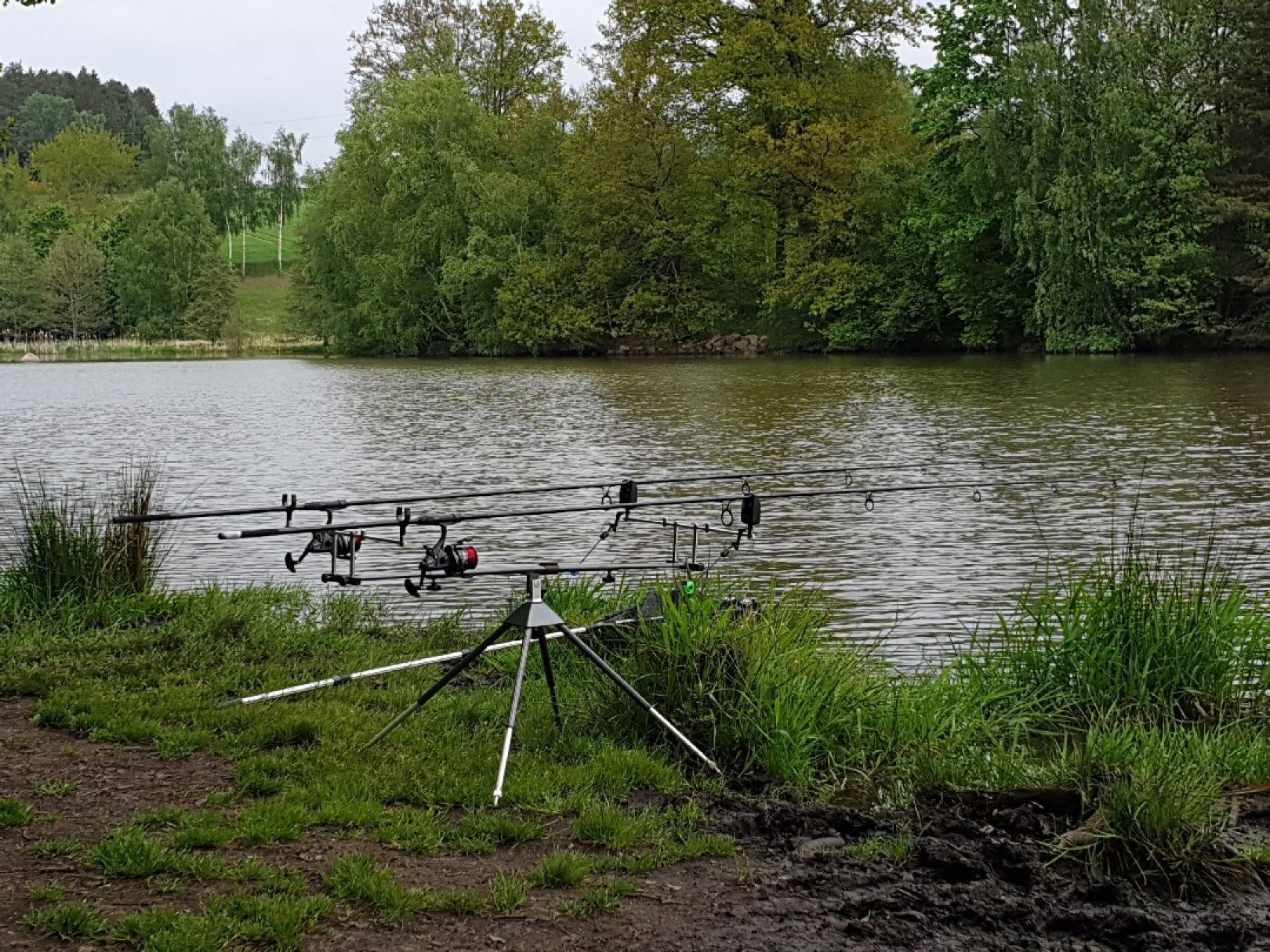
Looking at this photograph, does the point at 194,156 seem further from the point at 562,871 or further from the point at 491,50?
the point at 562,871

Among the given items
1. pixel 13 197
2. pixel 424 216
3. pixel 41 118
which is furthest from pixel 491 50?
pixel 41 118

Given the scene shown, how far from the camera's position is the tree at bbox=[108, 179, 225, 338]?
270 ft

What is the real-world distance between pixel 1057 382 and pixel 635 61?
26.7 meters

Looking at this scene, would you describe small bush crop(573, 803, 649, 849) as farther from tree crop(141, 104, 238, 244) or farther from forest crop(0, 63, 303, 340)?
tree crop(141, 104, 238, 244)

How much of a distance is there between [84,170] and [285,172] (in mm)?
15949

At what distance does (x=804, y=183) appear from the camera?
52344 mm

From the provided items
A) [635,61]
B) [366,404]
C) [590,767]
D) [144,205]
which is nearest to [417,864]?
[590,767]

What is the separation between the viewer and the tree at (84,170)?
360 ft

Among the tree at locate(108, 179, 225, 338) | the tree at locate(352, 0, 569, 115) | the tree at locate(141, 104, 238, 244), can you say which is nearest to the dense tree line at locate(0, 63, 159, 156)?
the tree at locate(141, 104, 238, 244)

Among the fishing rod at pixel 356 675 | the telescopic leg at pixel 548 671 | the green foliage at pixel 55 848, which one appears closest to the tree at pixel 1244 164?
the fishing rod at pixel 356 675

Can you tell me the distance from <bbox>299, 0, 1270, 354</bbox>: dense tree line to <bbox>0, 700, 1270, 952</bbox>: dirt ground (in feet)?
134

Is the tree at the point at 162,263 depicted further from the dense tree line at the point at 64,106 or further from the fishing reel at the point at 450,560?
the fishing reel at the point at 450,560

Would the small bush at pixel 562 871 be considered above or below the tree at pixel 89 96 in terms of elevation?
below

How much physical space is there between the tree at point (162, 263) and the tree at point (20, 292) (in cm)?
519
